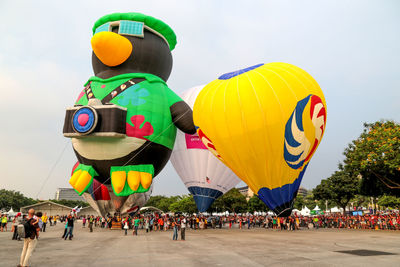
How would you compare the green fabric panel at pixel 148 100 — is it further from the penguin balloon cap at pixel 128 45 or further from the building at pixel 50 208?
the building at pixel 50 208

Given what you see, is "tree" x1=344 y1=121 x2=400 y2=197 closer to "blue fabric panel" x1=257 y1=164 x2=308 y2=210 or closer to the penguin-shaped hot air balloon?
"blue fabric panel" x1=257 y1=164 x2=308 y2=210

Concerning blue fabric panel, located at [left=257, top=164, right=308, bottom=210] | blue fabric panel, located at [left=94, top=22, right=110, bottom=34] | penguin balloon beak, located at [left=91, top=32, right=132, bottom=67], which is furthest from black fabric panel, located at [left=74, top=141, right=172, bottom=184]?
blue fabric panel, located at [left=94, top=22, right=110, bottom=34]

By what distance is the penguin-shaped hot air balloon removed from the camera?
19.5 meters

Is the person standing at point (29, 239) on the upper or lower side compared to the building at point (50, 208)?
upper

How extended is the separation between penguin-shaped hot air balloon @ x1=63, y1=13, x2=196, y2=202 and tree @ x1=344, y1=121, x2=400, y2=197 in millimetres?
13289

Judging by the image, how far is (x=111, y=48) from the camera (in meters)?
20.6

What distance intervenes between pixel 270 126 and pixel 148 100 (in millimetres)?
8969

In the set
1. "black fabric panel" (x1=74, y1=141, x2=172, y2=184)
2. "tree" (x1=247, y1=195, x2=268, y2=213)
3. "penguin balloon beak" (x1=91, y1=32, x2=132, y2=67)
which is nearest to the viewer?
"black fabric panel" (x1=74, y1=141, x2=172, y2=184)

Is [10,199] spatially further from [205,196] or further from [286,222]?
[286,222]

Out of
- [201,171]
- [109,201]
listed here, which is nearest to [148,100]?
[201,171]

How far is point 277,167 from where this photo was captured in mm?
15672

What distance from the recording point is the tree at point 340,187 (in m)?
32.2

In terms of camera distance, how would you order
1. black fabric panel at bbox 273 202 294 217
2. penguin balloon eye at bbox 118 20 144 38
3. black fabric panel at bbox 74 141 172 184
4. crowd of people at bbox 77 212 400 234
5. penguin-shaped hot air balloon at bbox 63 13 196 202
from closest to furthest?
black fabric panel at bbox 273 202 294 217 → penguin-shaped hot air balloon at bbox 63 13 196 202 → black fabric panel at bbox 74 141 172 184 → penguin balloon eye at bbox 118 20 144 38 → crowd of people at bbox 77 212 400 234

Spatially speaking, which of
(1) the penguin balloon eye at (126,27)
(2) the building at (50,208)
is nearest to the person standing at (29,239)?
(1) the penguin balloon eye at (126,27)
